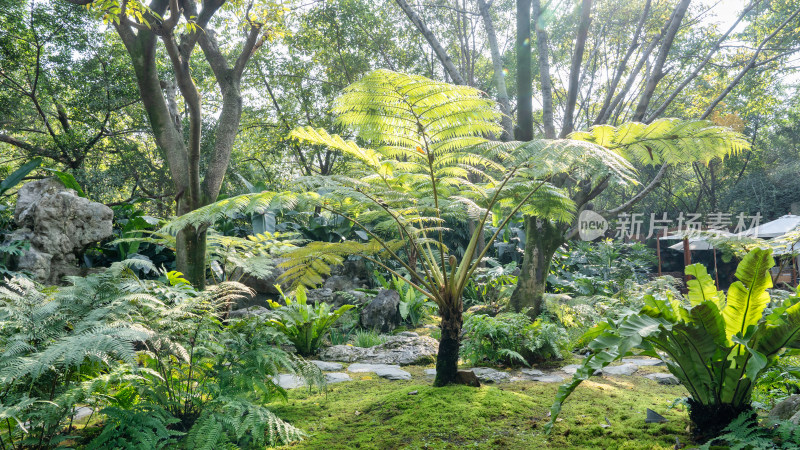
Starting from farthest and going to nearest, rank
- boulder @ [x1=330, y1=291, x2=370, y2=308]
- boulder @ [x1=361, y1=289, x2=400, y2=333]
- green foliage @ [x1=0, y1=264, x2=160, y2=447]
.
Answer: boulder @ [x1=330, y1=291, x2=370, y2=308] < boulder @ [x1=361, y1=289, x2=400, y2=333] < green foliage @ [x1=0, y1=264, x2=160, y2=447]

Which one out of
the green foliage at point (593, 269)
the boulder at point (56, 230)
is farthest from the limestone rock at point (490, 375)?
the boulder at point (56, 230)

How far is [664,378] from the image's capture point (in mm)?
3316

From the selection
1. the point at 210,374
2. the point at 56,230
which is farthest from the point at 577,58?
the point at 56,230

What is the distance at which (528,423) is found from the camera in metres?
2.21

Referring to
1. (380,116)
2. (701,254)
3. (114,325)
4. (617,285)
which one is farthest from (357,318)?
(701,254)

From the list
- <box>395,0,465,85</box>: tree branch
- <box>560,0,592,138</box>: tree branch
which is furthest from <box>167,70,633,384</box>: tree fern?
<box>395,0,465,85</box>: tree branch

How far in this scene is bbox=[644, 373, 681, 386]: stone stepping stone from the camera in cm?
322

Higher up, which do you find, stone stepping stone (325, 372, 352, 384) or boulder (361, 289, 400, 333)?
boulder (361, 289, 400, 333)

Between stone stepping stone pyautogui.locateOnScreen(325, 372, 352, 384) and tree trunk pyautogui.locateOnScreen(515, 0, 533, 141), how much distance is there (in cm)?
293

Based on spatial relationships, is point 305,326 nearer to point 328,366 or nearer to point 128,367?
point 328,366

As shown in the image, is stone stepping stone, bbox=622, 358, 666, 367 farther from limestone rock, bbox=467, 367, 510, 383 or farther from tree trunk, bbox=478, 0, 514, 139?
tree trunk, bbox=478, 0, 514, 139

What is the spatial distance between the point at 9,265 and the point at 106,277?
3.82m

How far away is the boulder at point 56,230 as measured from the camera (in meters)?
4.83

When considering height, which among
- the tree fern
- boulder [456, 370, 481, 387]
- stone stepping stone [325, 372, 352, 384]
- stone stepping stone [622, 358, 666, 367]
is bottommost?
stone stepping stone [622, 358, 666, 367]
